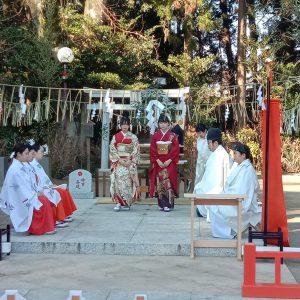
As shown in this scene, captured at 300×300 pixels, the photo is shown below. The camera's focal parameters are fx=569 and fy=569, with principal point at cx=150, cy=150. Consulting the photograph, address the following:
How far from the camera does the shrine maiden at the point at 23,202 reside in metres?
7.38

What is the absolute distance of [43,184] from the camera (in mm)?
8023

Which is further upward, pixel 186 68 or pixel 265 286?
pixel 186 68

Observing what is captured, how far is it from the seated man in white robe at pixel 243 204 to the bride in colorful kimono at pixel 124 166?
8.46 ft

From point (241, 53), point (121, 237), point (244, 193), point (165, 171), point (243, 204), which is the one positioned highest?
point (241, 53)

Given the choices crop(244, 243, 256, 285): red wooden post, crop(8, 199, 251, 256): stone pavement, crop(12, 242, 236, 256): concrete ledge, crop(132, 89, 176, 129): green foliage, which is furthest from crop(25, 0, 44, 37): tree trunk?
crop(244, 243, 256, 285): red wooden post

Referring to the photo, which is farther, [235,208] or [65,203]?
[65,203]

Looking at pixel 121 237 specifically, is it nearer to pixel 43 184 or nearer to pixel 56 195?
pixel 56 195

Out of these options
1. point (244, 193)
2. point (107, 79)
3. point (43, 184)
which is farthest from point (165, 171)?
point (107, 79)

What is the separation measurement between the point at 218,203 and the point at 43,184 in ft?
8.67

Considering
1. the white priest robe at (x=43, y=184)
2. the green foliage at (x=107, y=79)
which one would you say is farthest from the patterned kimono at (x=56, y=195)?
the green foliage at (x=107, y=79)

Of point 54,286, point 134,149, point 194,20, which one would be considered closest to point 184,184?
point 134,149

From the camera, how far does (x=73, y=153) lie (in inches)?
693

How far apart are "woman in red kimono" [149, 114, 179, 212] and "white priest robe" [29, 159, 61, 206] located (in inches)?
83.8

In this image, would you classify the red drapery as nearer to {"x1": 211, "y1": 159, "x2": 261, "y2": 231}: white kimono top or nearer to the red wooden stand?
{"x1": 211, "y1": 159, "x2": 261, "y2": 231}: white kimono top
